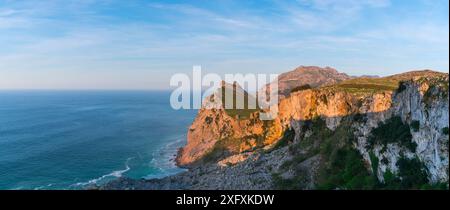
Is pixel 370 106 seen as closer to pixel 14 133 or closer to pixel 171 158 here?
pixel 171 158

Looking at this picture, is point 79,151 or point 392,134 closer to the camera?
point 392,134

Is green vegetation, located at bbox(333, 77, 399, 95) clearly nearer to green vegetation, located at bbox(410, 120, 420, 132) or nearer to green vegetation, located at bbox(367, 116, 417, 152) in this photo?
green vegetation, located at bbox(367, 116, 417, 152)

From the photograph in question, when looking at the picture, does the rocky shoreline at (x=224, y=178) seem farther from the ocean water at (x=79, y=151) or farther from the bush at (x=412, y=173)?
the bush at (x=412, y=173)

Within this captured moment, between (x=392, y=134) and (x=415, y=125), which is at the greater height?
(x=415, y=125)

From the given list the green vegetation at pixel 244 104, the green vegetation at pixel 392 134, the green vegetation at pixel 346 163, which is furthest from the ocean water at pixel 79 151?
the green vegetation at pixel 392 134

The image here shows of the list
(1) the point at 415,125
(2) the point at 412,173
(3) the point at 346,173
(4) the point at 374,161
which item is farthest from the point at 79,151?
(2) the point at 412,173

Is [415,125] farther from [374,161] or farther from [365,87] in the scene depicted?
[365,87]
